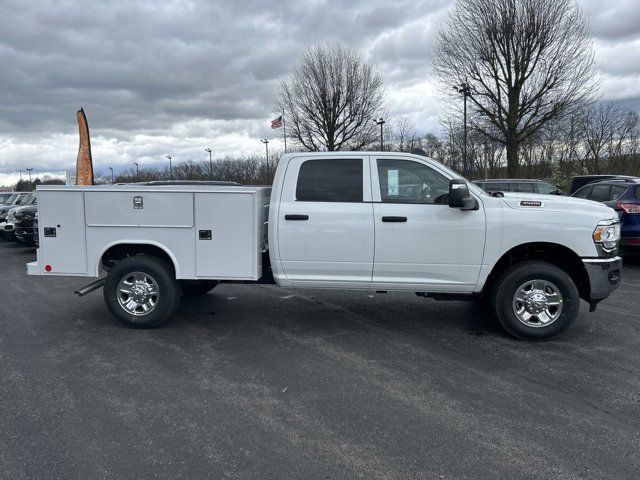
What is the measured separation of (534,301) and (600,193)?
21.7ft

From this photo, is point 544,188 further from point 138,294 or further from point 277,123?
point 277,123

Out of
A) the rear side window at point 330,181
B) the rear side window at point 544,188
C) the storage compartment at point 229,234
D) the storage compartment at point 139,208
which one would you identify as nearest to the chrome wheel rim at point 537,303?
the rear side window at point 330,181

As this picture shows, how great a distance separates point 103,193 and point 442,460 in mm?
4587

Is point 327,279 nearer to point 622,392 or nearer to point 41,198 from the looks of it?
point 622,392

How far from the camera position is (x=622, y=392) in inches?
156

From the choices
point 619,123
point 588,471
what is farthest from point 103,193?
point 619,123

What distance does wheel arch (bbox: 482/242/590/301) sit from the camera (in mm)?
5352

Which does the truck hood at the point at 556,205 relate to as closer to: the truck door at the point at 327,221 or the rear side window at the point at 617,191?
the truck door at the point at 327,221

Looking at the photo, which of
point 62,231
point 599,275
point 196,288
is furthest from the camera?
point 196,288

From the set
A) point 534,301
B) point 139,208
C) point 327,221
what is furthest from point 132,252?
point 534,301

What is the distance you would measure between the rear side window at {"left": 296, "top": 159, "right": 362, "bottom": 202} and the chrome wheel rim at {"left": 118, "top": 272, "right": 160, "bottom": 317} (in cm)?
208

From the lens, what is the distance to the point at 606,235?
16.8 ft

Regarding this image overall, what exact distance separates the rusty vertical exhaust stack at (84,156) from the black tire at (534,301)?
547 inches

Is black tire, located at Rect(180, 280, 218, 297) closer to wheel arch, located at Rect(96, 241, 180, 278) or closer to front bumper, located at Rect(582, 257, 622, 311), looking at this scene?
wheel arch, located at Rect(96, 241, 180, 278)
